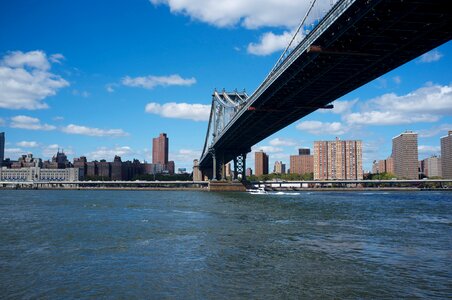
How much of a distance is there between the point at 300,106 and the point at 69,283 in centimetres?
4721

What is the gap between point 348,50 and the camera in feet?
113

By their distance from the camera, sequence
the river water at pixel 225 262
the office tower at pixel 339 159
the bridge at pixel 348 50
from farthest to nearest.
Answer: the office tower at pixel 339 159
the bridge at pixel 348 50
the river water at pixel 225 262

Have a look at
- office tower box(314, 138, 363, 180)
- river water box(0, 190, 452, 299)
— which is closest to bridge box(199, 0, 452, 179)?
river water box(0, 190, 452, 299)

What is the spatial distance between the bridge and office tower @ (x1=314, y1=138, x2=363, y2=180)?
425ft

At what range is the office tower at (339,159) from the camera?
18850cm

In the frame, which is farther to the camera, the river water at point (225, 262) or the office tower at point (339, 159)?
the office tower at point (339, 159)

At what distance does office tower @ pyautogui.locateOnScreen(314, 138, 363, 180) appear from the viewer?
188m

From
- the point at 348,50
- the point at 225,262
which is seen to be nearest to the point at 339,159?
the point at 348,50

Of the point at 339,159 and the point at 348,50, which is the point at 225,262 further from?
the point at 339,159

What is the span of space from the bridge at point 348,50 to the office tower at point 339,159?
130 m

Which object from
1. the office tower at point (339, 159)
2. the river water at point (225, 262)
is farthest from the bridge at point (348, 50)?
the office tower at point (339, 159)

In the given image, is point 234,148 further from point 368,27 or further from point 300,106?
point 368,27

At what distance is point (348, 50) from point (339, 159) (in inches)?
6300

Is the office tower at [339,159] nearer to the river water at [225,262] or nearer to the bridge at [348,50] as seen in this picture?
the bridge at [348,50]
